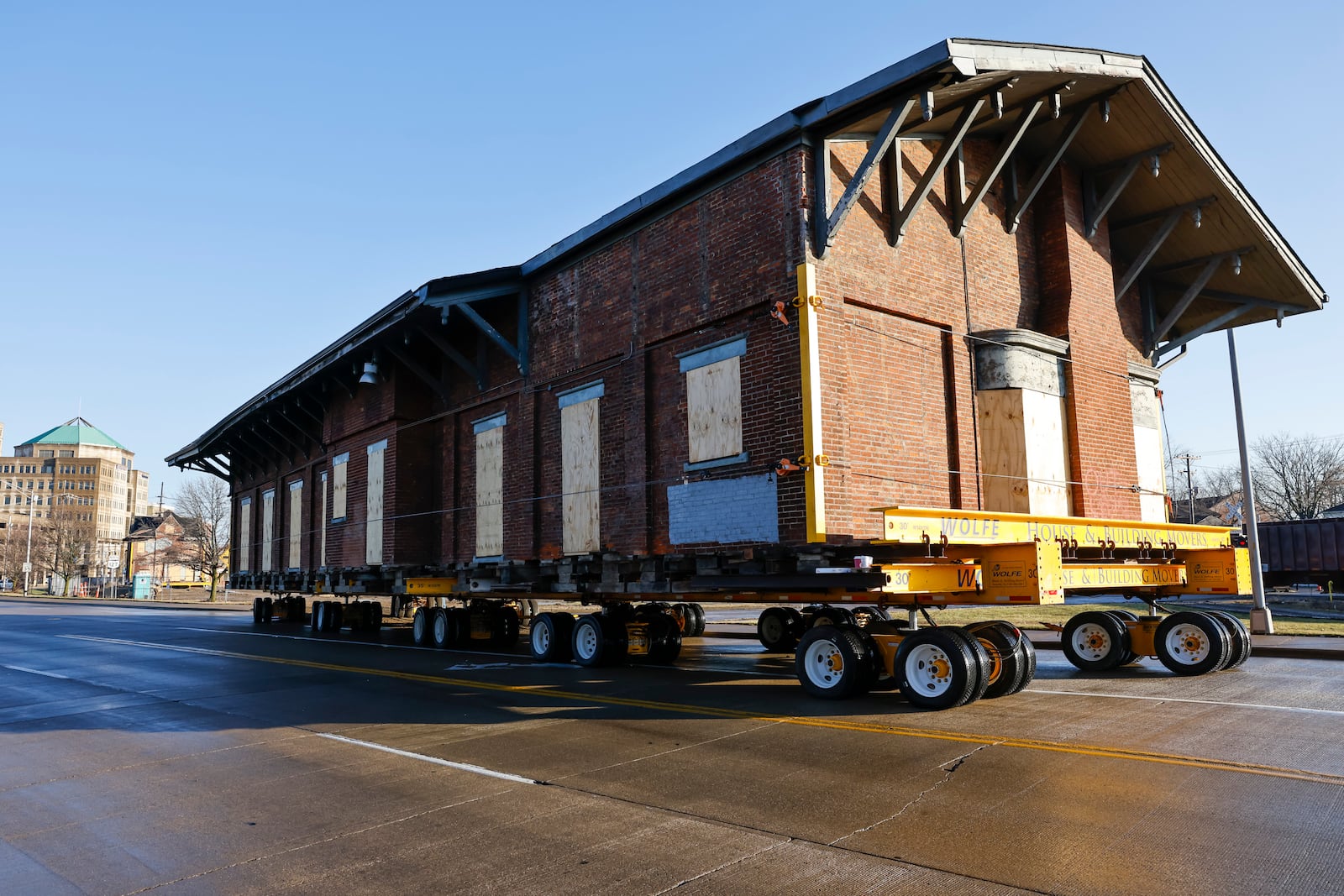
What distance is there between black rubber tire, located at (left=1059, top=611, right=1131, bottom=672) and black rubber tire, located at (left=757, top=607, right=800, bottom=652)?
5.20 m

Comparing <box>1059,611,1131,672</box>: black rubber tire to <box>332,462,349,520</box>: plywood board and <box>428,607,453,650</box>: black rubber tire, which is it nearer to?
<box>428,607,453,650</box>: black rubber tire

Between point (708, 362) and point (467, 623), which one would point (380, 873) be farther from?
point (467, 623)

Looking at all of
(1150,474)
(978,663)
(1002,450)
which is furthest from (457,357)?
(1150,474)

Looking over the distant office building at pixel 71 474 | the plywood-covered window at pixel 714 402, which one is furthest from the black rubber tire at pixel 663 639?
the distant office building at pixel 71 474

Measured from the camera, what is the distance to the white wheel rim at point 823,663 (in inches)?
407

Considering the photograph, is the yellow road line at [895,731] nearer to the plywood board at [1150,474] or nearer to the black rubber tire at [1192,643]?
the black rubber tire at [1192,643]

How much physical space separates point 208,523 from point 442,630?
187 feet

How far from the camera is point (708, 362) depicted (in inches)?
497

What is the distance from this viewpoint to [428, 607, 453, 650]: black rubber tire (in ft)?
63.3

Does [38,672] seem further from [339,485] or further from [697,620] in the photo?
[697,620]

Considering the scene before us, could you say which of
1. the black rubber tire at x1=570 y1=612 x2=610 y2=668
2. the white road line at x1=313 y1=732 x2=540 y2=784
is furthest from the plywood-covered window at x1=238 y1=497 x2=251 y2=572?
the white road line at x1=313 y1=732 x2=540 y2=784

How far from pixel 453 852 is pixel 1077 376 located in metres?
11.5

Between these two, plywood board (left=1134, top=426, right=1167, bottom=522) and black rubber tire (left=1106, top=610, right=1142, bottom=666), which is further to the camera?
plywood board (left=1134, top=426, right=1167, bottom=522)

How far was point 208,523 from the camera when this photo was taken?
67750 millimetres
